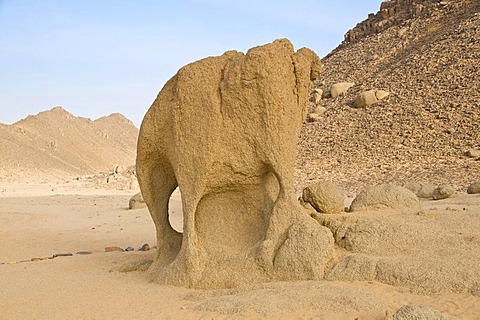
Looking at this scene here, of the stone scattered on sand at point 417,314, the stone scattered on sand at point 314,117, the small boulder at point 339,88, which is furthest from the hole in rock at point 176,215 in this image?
the small boulder at point 339,88

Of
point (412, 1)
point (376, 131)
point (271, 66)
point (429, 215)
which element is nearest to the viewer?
point (271, 66)

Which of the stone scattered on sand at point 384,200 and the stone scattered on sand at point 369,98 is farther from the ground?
the stone scattered on sand at point 369,98

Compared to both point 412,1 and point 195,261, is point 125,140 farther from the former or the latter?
point 195,261

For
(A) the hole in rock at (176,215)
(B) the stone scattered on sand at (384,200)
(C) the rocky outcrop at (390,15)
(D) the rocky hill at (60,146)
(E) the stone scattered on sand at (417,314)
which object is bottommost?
(A) the hole in rock at (176,215)

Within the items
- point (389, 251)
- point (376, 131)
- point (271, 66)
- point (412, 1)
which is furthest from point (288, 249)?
point (412, 1)

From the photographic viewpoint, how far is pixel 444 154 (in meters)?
21.0

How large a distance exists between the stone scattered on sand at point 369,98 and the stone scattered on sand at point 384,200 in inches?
765

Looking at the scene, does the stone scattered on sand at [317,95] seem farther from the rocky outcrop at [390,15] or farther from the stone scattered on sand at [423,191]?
the stone scattered on sand at [423,191]

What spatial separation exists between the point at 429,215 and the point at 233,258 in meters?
2.66

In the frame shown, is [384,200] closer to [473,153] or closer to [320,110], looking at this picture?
[473,153]

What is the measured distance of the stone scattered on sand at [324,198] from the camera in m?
8.25

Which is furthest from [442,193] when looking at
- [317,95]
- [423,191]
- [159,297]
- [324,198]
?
[317,95]

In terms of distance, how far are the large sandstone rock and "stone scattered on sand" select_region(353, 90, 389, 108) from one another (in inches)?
828

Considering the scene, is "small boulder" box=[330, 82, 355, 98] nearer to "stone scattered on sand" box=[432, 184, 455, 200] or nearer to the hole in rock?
the hole in rock
